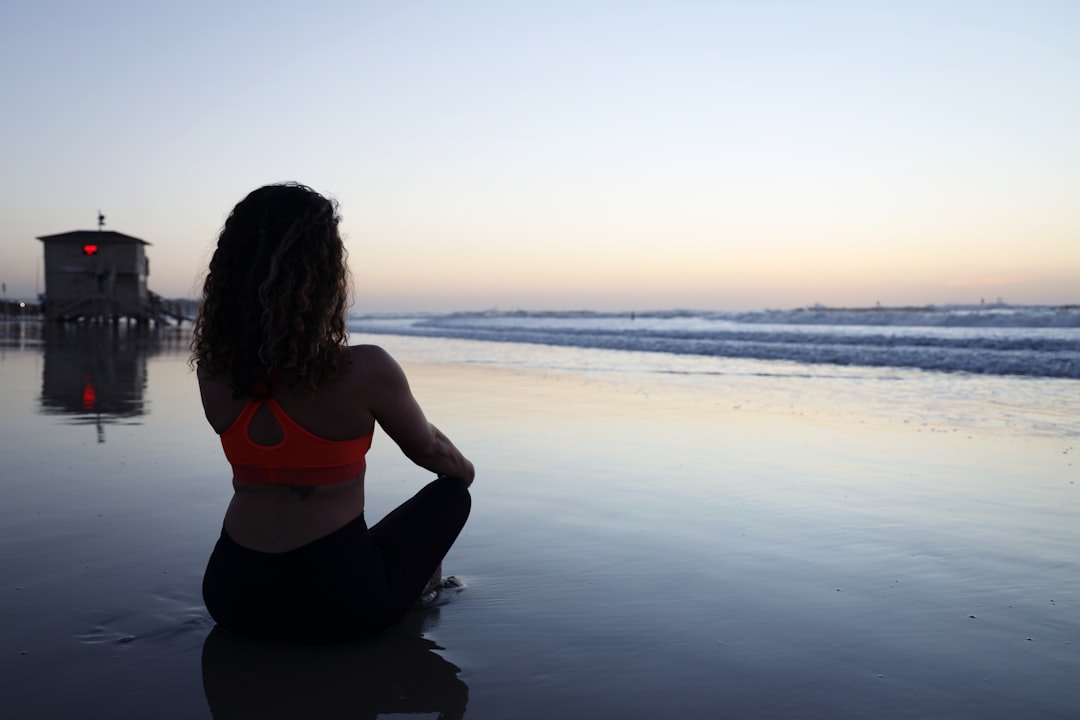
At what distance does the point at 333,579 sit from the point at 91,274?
126 ft

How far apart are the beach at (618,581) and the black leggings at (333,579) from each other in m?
0.10

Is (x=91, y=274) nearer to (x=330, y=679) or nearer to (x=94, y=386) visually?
(x=94, y=386)

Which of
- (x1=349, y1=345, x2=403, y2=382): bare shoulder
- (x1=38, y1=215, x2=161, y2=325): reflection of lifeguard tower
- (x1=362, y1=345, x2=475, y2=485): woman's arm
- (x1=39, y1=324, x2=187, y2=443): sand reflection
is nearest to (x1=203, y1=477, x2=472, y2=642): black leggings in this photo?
(x1=362, y1=345, x2=475, y2=485): woman's arm

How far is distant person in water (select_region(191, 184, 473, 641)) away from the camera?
2.19 m

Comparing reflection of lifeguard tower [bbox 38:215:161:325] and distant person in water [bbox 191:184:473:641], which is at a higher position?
reflection of lifeguard tower [bbox 38:215:161:325]

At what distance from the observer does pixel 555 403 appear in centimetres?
912

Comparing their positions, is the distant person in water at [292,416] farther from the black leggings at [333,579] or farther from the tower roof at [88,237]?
the tower roof at [88,237]

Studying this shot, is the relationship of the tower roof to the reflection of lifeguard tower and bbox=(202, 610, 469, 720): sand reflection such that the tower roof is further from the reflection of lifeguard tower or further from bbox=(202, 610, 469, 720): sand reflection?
bbox=(202, 610, 469, 720): sand reflection

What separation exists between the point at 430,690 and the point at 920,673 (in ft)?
4.64

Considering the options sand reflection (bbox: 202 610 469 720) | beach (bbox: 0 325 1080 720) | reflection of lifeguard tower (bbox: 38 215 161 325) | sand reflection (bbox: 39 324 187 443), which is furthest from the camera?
reflection of lifeguard tower (bbox: 38 215 161 325)

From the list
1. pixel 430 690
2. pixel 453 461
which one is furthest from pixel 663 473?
pixel 430 690

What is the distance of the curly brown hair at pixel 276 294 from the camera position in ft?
7.09

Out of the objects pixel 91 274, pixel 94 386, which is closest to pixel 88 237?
pixel 91 274

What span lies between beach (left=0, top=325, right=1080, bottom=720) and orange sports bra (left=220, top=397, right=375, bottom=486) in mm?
552
